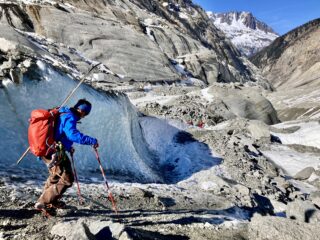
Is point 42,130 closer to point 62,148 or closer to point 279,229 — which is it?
point 62,148

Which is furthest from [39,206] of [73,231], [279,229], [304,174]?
[304,174]

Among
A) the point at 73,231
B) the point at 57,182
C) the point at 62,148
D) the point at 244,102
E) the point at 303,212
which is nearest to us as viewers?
the point at 73,231

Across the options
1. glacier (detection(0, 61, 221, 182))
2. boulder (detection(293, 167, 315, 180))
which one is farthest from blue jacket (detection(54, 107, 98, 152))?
boulder (detection(293, 167, 315, 180))

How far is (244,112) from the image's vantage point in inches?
1670

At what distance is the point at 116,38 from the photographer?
56375 millimetres

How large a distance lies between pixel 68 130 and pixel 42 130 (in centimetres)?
45

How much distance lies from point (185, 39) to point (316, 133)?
49.0 metres

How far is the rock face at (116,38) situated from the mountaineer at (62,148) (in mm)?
31622

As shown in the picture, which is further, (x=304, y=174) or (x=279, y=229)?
(x=304, y=174)

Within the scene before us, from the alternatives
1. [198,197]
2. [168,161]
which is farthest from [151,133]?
[198,197]

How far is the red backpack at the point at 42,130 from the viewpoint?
311 inches

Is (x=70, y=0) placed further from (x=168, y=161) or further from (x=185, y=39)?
(x=168, y=161)

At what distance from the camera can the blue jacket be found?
802 centimetres

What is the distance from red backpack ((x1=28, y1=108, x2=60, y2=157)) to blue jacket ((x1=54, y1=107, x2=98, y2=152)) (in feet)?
0.40
